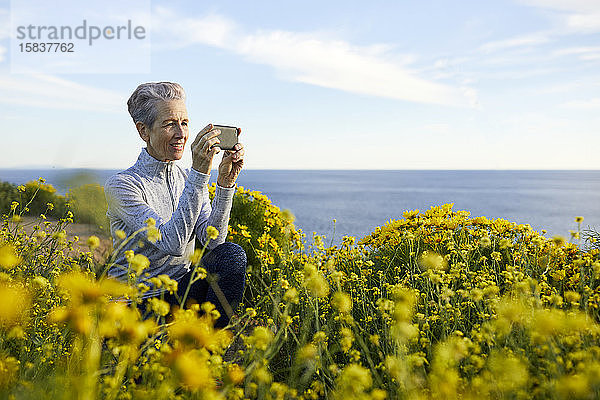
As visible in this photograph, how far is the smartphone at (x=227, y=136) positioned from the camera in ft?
8.76

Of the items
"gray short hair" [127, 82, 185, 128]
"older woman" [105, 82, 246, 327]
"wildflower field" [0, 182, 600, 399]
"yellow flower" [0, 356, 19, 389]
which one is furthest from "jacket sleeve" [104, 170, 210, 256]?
"yellow flower" [0, 356, 19, 389]

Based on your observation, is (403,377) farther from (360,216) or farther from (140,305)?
(360,216)

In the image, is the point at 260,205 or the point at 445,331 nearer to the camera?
the point at 445,331

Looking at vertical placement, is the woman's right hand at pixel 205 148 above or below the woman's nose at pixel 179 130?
below

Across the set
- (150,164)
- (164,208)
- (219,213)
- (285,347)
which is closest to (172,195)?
(164,208)

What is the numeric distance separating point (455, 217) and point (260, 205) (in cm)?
205

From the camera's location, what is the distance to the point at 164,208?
3.07 m

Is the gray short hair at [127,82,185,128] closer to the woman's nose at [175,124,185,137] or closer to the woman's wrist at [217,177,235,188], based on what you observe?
the woman's nose at [175,124,185,137]

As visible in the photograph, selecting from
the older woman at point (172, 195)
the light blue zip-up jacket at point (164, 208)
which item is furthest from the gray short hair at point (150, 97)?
the light blue zip-up jacket at point (164, 208)

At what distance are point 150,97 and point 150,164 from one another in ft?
1.38

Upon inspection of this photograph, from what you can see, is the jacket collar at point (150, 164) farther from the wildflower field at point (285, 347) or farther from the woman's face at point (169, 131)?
the wildflower field at point (285, 347)

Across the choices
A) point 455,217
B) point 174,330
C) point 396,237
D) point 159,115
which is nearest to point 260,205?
point 396,237

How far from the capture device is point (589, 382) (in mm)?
1372

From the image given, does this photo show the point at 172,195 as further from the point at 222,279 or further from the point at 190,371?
the point at 190,371
